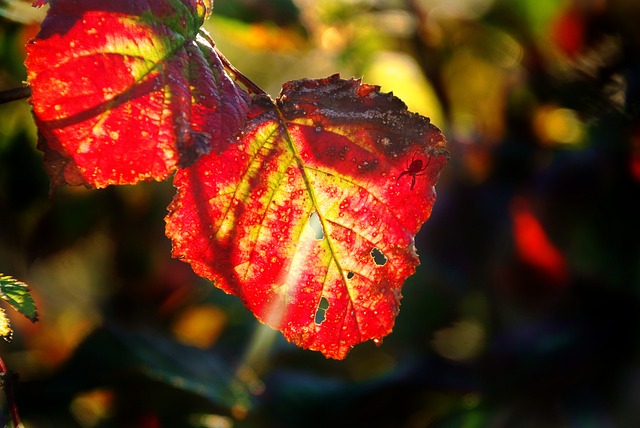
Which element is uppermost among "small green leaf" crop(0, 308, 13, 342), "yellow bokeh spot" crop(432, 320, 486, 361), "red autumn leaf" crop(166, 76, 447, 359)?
"red autumn leaf" crop(166, 76, 447, 359)

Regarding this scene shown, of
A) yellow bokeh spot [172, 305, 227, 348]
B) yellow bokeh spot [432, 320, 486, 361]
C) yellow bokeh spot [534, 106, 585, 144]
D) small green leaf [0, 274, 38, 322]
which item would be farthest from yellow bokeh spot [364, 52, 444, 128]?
small green leaf [0, 274, 38, 322]

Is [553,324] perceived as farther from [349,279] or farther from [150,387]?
[349,279]

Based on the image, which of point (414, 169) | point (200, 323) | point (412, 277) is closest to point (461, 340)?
point (412, 277)

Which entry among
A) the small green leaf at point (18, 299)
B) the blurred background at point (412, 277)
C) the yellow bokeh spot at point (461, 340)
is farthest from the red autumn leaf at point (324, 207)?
the yellow bokeh spot at point (461, 340)

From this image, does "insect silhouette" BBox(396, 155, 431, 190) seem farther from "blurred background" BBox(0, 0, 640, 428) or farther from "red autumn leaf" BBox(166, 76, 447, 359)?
"blurred background" BBox(0, 0, 640, 428)

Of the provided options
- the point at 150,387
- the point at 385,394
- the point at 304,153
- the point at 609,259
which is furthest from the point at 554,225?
the point at 304,153

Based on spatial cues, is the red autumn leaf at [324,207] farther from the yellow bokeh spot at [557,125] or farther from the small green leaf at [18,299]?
the yellow bokeh spot at [557,125]

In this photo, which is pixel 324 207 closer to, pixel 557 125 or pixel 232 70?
pixel 232 70
